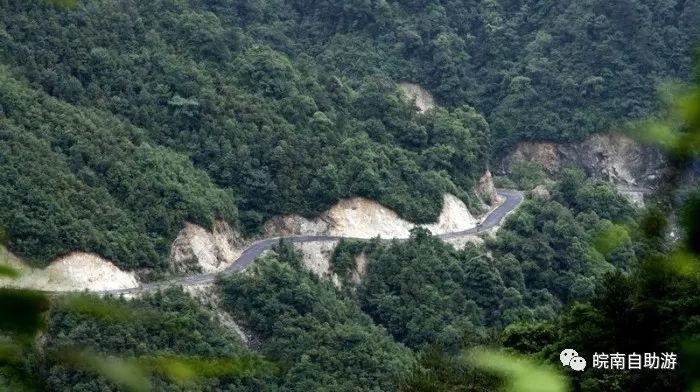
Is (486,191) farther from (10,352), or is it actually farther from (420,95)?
(10,352)

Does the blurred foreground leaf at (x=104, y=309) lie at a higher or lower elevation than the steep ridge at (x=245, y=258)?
higher

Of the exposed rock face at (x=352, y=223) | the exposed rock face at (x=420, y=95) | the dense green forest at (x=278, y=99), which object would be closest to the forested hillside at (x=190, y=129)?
the dense green forest at (x=278, y=99)

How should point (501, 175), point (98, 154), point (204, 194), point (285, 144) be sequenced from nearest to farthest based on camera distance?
point (98, 154) → point (204, 194) → point (285, 144) → point (501, 175)

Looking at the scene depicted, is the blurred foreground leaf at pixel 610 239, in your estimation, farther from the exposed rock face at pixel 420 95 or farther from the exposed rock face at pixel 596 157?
the exposed rock face at pixel 596 157

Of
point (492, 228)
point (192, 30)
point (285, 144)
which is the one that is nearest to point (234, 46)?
point (192, 30)

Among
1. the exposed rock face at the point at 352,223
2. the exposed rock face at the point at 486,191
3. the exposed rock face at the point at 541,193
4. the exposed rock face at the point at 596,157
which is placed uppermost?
the exposed rock face at the point at 596,157

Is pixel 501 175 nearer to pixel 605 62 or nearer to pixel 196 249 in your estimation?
pixel 605 62

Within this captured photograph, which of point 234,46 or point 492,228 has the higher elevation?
point 234,46
